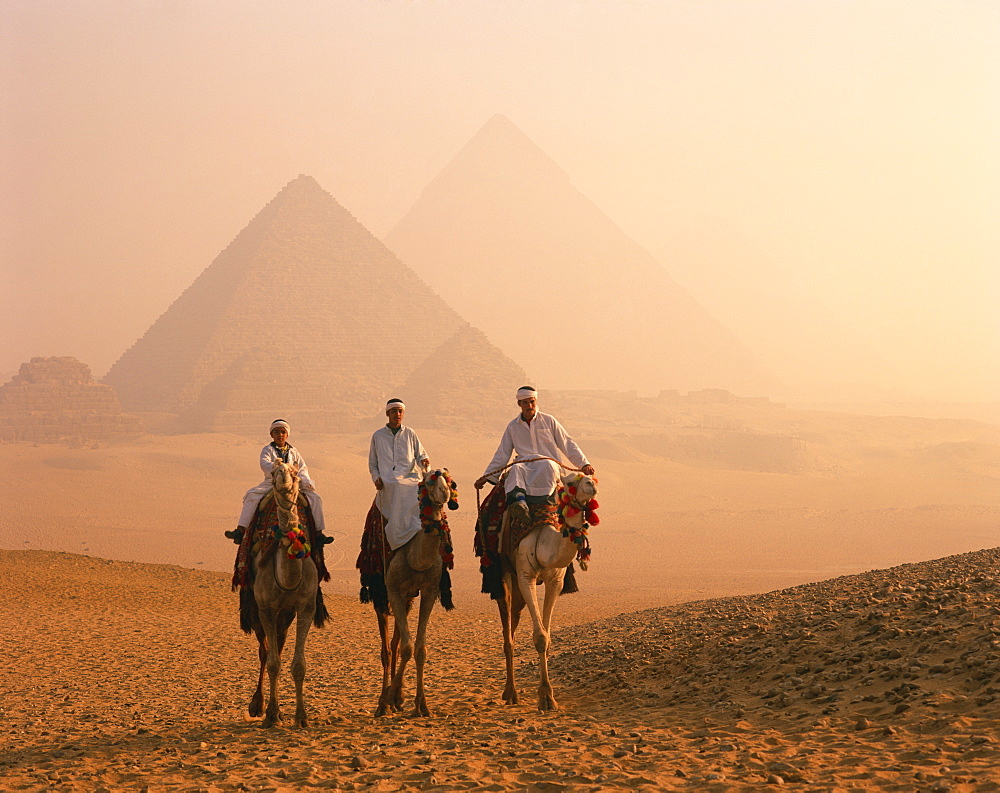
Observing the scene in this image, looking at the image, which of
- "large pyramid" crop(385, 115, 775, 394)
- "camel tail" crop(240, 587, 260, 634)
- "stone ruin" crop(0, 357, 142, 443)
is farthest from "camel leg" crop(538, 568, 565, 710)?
"large pyramid" crop(385, 115, 775, 394)

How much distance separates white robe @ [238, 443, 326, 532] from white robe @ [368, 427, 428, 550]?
1.34 ft

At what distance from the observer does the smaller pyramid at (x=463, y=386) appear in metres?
69.1

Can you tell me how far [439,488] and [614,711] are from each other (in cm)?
189

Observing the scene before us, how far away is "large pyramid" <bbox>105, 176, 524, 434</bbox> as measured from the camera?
75.4 m

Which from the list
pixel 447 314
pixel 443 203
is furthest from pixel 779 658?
pixel 443 203

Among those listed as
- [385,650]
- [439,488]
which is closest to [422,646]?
[385,650]

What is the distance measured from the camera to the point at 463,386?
7156cm

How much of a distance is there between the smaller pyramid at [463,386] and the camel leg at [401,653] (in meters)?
60.1

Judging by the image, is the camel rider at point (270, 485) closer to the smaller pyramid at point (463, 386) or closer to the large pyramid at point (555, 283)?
the smaller pyramid at point (463, 386)

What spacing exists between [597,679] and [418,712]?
1759mm

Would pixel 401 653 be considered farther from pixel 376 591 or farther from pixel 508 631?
pixel 508 631

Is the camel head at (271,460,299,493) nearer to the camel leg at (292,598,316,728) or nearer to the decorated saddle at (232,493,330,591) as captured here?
the decorated saddle at (232,493,330,591)

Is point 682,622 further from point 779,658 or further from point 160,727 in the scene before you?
point 160,727

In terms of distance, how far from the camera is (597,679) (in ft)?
26.4
